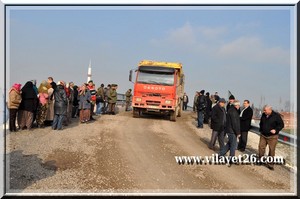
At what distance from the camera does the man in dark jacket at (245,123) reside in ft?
33.9

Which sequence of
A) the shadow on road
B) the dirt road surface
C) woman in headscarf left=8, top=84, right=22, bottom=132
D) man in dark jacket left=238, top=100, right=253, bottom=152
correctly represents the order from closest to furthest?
the shadow on road < the dirt road surface < woman in headscarf left=8, top=84, right=22, bottom=132 < man in dark jacket left=238, top=100, right=253, bottom=152

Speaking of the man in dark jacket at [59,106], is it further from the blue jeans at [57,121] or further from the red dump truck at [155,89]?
the red dump truck at [155,89]

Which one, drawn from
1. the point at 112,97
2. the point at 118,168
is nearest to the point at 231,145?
the point at 118,168

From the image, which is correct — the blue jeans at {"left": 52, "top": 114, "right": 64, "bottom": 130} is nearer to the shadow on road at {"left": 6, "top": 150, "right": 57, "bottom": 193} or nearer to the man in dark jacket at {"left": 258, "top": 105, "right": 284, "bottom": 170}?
the shadow on road at {"left": 6, "top": 150, "right": 57, "bottom": 193}

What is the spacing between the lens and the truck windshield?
1616 centimetres

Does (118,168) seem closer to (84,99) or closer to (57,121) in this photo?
(57,121)

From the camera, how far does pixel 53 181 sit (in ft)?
21.1

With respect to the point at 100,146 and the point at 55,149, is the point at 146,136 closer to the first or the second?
the point at 100,146

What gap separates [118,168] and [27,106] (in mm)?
4797

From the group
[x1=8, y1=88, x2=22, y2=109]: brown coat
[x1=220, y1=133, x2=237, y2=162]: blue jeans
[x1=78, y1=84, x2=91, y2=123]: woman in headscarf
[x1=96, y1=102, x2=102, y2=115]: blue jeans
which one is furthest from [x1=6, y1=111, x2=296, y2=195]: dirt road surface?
[x1=96, y1=102, x2=102, y2=115]: blue jeans

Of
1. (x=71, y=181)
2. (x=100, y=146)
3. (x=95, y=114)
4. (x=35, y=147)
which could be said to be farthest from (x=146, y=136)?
(x=95, y=114)

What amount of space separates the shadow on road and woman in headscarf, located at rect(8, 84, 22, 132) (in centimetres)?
224

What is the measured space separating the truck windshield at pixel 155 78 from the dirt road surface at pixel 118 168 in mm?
5544

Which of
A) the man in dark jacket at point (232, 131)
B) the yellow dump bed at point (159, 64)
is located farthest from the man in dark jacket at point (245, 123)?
the yellow dump bed at point (159, 64)
